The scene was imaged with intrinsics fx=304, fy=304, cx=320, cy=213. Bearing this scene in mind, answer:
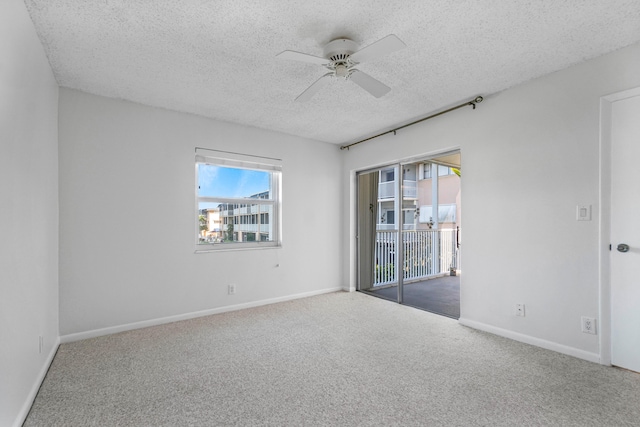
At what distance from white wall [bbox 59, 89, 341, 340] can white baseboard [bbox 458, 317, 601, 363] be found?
7.64 ft

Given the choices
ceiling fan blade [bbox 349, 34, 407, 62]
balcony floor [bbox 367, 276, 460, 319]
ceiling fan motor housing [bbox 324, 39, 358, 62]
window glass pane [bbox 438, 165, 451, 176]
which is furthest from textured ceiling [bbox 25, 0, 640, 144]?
window glass pane [bbox 438, 165, 451, 176]

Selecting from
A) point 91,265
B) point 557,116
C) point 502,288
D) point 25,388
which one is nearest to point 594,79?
point 557,116

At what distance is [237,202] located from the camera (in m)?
3.97

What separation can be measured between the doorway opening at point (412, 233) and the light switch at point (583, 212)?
4.87ft

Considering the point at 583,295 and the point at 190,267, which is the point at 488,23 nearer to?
the point at 583,295

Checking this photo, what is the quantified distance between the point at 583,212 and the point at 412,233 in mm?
3118

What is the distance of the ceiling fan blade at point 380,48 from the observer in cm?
175

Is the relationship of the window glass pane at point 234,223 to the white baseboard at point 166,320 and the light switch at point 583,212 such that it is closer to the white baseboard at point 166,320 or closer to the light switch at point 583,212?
the white baseboard at point 166,320

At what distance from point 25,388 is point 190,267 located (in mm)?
1797

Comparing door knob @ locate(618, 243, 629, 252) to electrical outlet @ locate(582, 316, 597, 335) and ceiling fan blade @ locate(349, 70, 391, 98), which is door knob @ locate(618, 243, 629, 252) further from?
ceiling fan blade @ locate(349, 70, 391, 98)

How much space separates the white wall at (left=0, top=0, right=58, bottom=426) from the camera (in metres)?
1.48

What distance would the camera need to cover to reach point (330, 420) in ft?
5.57

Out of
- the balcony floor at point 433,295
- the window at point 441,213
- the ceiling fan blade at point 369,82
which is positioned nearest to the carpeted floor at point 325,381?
the balcony floor at point 433,295

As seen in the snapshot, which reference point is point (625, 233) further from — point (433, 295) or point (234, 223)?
point (234, 223)
